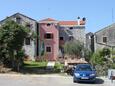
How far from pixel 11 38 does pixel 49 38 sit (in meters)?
32.3

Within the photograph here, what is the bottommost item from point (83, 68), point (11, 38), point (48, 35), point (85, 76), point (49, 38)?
point (85, 76)

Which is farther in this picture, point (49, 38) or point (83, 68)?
point (49, 38)

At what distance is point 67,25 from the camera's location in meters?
78.2

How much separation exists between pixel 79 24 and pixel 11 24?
36400mm

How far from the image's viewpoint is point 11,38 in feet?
141

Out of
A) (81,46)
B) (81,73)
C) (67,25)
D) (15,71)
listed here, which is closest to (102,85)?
(81,73)

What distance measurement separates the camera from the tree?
143 ft

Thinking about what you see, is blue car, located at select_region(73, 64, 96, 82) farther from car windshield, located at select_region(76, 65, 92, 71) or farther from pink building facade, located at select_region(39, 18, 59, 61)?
pink building facade, located at select_region(39, 18, 59, 61)

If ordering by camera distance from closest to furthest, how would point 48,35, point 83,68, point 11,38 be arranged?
point 83,68
point 11,38
point 48,35

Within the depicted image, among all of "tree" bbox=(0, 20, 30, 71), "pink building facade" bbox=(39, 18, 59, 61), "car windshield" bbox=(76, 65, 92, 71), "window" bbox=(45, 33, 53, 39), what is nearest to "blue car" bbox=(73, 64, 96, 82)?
"car windshield" bbox=(76, 65, 92, 71)

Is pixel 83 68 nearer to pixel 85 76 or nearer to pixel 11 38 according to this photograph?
pixel 85 76

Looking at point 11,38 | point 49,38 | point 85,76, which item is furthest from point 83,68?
point 49,38

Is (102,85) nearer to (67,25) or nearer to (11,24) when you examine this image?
(11,24)

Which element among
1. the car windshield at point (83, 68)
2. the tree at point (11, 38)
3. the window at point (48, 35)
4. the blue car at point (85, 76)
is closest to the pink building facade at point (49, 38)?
the window at point (48, 35)
